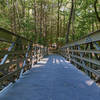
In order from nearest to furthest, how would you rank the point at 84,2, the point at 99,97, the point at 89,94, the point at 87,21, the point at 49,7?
the point at 99,97 < the point at 89,94 < the point at 84,2 < the point at 87,21 < the point at 49,7

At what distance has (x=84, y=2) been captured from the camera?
34.1ft

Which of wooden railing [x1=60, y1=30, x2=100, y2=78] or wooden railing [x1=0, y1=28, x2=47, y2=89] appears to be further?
wooden railing [x1=60, y1=30, x2=100, y2=78]

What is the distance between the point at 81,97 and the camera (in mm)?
1744

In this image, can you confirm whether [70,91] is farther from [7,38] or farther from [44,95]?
[7,38]

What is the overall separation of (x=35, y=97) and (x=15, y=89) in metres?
0.53

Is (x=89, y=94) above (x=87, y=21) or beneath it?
beneath

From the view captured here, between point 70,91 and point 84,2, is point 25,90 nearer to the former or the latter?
point 70,91

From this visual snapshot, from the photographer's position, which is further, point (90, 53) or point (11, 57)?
point (90, 53)

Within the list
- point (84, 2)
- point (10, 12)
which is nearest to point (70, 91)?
point (84, 2)

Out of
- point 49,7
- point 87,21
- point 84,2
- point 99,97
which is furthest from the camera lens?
point 49,7

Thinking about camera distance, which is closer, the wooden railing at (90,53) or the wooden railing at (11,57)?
the wooden railing at (11,57)

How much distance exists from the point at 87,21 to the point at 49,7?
36.5 ft

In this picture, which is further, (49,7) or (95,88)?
(49,7)

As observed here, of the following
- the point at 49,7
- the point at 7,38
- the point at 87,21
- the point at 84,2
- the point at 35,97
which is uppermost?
the point at 49,7
